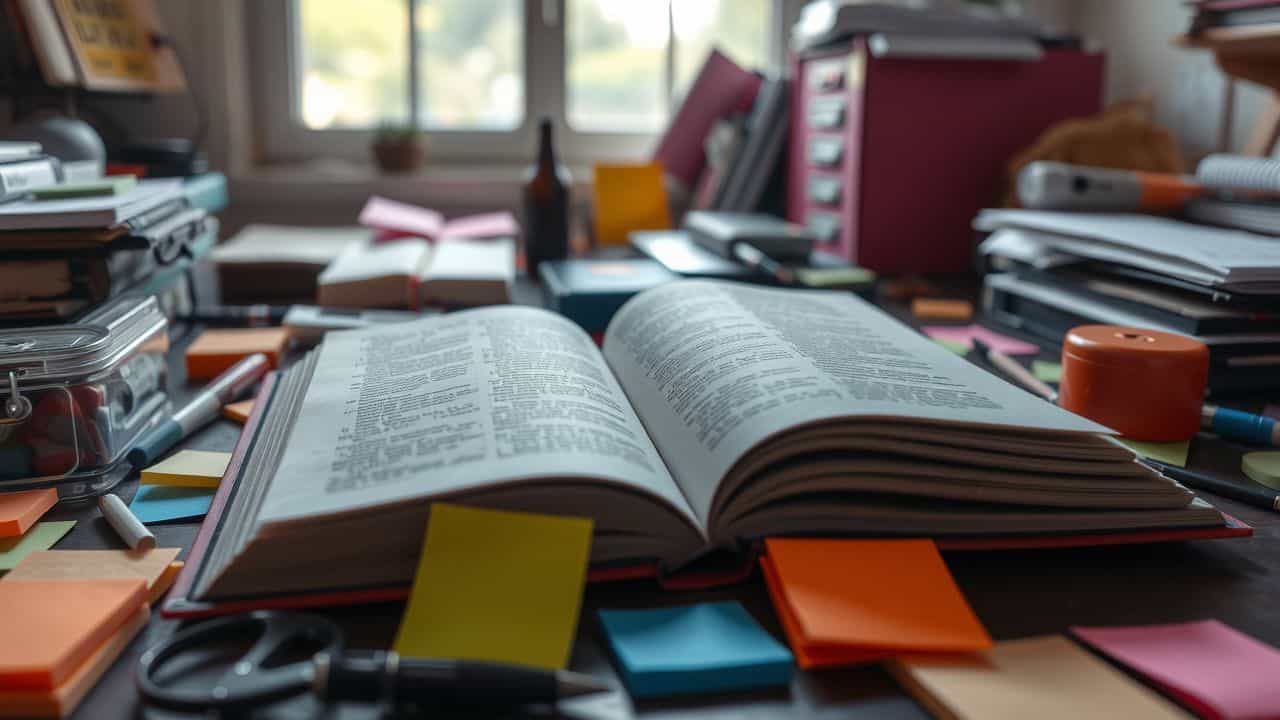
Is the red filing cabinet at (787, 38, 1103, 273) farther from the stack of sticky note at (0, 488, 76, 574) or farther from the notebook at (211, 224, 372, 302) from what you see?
the stack of sticky note at (0, 488, 76, 574)

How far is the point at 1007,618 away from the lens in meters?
0.46

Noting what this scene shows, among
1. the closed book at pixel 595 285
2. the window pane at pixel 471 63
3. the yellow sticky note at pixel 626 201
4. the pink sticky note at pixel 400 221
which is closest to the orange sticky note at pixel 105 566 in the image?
the closed book at pixel 595 285

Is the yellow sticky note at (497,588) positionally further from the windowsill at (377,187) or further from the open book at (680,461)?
the windowsill at (377,187)

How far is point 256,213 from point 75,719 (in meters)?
1.65

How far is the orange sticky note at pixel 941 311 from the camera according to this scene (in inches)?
45.8

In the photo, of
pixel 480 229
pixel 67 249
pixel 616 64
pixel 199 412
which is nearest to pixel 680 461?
pixel 199 412

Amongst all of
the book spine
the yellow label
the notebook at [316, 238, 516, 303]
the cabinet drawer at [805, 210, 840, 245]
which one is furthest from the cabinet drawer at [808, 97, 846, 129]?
the yellow label

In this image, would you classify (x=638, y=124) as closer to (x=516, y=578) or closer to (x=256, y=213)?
(x=256, y=213)

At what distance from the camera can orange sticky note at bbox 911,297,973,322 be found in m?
1.16

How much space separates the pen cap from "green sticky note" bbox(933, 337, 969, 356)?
0.26m

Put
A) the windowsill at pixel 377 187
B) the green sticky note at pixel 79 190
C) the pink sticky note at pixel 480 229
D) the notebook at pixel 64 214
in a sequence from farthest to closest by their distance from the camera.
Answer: the windowsill at pixel 377 187 < the pink sticky note at pixel 480 229 < the green sticky note at pixel 79 190 < the notebook at pixel 64 214

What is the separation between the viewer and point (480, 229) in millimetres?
1578

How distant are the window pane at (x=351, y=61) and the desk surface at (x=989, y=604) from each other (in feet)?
5.45

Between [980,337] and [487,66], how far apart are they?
141cm
